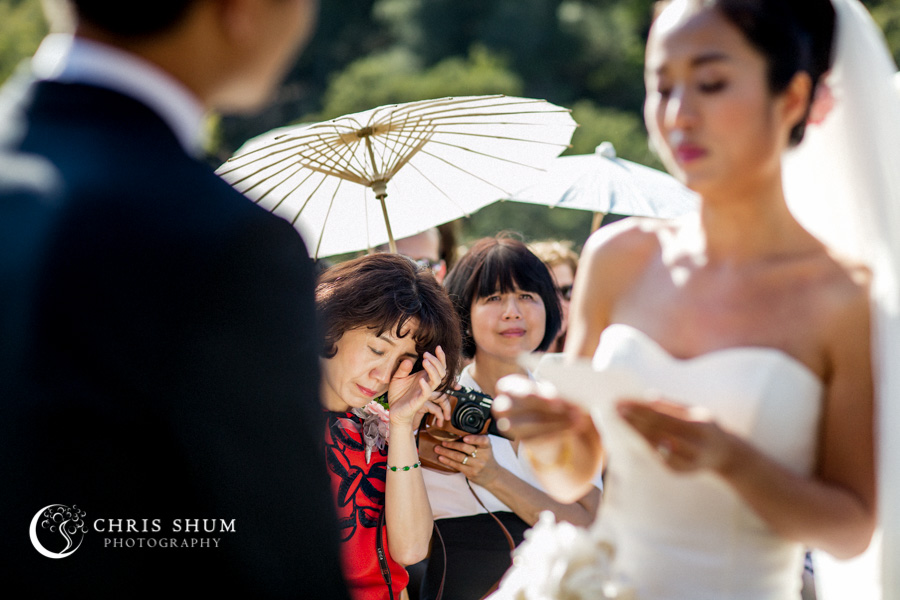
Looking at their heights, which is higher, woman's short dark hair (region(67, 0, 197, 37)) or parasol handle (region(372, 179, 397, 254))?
parasol handle (region(372, 179, 397, 254))

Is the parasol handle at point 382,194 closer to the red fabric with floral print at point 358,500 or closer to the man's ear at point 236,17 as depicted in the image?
the red fabric with floral print at point 358,500

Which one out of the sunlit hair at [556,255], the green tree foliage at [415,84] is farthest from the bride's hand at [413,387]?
the green tree foliage at [415,84]

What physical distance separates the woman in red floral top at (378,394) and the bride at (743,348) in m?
1.08

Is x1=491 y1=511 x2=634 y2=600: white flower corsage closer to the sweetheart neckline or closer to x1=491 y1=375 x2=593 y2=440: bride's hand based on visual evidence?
x1=491 y1=375 x2=593 y2=440: bride's hand

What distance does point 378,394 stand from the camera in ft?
10.1

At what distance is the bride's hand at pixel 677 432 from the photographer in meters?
1.48

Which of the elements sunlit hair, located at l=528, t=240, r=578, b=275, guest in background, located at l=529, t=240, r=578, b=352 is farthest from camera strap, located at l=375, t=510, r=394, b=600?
sunlit hair, located at l=528, t=240, r=578, b=275

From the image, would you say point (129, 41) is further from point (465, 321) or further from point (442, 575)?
point (465, 321)

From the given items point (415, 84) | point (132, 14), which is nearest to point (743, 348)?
point (132, 14)

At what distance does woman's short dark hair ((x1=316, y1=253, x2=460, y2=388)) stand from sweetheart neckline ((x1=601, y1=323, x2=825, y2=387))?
1.26m

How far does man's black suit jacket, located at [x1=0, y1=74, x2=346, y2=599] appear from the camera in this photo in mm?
1080

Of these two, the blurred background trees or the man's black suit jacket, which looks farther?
the blurred background trees

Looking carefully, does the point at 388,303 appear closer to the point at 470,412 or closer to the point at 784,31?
the point at 470,412

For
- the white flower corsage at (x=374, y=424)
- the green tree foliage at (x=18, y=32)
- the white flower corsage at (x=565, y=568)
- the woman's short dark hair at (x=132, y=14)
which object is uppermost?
the green tree foliage at (x=18, y=32)
